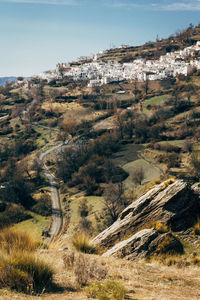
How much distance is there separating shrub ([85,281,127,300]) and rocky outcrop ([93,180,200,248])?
4376mm

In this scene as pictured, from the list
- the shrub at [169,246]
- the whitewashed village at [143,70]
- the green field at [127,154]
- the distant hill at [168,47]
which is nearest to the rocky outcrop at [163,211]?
the shrub at [169,246]

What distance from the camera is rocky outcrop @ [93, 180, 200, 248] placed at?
27.5 feet

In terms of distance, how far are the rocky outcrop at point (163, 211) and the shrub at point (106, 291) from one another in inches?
172

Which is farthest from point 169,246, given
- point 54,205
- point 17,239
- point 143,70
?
point 143,70

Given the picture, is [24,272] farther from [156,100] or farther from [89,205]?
[156,100]

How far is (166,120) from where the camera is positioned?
237 feet

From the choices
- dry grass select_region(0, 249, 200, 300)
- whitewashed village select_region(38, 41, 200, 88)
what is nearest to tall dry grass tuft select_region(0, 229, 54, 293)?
dry grass select_region(0, 249, 200, 300)

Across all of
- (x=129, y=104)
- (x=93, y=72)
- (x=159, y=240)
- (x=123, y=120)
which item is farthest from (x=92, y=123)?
(x=159, y=240)

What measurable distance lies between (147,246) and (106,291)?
3.18m

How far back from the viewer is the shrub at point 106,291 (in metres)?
4.09

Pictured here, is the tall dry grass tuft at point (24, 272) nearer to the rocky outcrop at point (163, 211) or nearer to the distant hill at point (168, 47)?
the rocky outcrop at point (163, 211)

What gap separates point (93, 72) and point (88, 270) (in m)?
136

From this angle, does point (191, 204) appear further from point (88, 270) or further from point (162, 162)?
point (162, 162)

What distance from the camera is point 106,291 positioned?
4.34 metres
